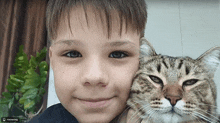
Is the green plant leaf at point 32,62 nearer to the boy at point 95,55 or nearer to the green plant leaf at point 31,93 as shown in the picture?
the green plant leaf at point 31,93

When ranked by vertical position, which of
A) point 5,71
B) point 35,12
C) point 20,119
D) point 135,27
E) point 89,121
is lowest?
point 20,119

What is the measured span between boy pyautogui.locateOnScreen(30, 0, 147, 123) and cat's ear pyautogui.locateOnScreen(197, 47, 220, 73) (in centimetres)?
17

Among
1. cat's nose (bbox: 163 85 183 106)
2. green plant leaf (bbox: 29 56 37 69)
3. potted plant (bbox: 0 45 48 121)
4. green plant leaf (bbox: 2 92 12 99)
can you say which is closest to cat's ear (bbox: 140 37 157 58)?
cat's nose (bbox: 163 85 183 106)

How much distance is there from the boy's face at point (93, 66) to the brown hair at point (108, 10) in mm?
18

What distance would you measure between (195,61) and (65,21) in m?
0.34

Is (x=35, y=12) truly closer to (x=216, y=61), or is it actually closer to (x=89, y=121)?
(x=89, y=121)

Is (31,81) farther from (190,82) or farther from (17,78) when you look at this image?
(190,82)

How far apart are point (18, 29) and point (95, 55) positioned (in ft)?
3.96

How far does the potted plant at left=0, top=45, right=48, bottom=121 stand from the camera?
997mm

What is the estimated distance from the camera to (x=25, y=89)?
1.02m

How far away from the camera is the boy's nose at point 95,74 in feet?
1.19

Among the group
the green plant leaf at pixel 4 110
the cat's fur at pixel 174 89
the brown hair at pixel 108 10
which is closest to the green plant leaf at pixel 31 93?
the green plant leaf at pixel 4 110

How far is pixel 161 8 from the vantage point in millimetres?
560

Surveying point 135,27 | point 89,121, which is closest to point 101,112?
point 89,121
